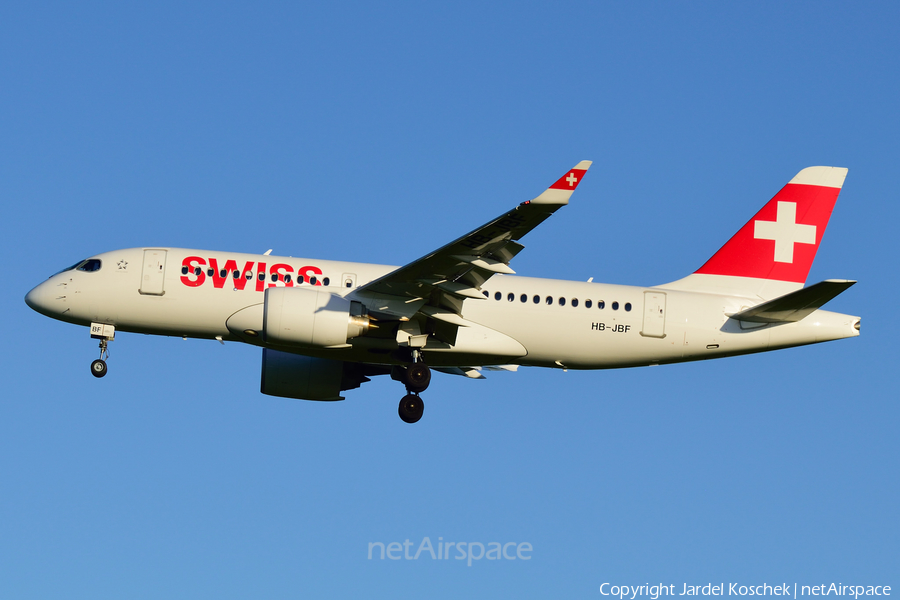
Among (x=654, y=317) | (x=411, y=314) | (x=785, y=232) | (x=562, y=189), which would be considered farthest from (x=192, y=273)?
(x=785, y=232)

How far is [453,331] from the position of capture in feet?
80.9

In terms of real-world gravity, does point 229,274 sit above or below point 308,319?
above

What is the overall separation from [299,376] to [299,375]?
3cm

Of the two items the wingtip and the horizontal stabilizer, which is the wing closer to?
the horizontal stabilizer

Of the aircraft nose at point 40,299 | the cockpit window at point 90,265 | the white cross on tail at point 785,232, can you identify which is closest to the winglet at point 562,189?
the white cross on tail at point 785,232

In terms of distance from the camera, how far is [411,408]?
25422mm

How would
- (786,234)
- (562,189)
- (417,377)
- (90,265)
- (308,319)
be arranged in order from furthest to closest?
(786,234) → (90,265) → (417,377) → (308,319) → (562,189)

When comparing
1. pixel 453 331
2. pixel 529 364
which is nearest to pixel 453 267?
pixel 453 331

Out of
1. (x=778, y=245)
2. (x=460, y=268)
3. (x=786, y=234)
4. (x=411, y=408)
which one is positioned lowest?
(x=411, y=408)

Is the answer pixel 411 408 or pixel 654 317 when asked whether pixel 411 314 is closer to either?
pixel 411 408

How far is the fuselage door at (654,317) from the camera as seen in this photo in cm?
2565

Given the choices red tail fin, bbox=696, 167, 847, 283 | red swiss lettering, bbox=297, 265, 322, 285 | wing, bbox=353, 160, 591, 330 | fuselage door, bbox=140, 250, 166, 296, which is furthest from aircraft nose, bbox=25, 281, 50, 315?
red tail fin, bbox=696, 167, 847, 283

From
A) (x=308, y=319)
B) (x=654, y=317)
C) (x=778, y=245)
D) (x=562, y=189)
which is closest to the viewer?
(x=562, y=189)

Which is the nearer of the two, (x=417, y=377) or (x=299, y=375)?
(x=417, y=377)
